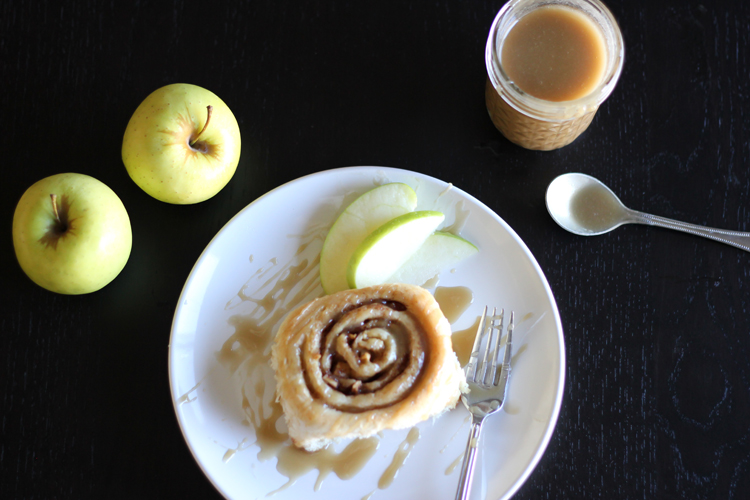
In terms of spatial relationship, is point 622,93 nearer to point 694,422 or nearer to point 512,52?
point 512,52

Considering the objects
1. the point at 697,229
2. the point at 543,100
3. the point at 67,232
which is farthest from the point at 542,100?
the point at 67,232

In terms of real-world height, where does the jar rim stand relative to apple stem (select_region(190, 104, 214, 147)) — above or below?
above

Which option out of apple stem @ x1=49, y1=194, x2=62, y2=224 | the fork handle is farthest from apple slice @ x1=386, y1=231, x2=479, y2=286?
apple stem @ x1=49, y1=194, x2=62, y2=224

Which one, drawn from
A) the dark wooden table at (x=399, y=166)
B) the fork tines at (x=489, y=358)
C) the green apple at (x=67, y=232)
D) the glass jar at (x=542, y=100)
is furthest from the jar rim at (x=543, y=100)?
the green apple at (x=67, y=232)

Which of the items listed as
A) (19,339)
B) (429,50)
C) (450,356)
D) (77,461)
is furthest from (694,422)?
(19,339)

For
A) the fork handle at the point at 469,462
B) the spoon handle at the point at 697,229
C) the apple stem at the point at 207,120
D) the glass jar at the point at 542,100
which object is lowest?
the fork handle at the point at 469,462

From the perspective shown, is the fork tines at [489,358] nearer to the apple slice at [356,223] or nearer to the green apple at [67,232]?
the apple slice at [356,223]

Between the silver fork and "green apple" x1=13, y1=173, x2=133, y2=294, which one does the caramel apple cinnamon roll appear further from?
"green apple" x1=13, y1=173, x2=133, y2=294
